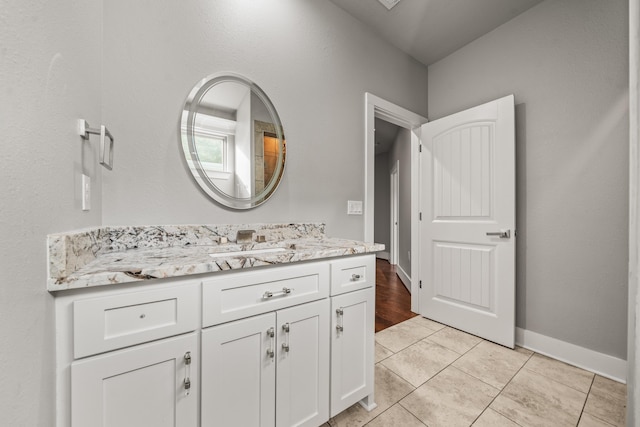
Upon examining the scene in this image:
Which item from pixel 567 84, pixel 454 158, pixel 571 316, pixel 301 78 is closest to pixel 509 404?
pixel 571 316

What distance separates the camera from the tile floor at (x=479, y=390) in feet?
4.13

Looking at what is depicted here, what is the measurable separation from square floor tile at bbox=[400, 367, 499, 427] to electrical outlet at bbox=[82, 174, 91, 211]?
5.96 feet

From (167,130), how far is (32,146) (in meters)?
0.71

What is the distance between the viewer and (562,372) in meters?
1.65

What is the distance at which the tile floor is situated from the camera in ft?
4.13

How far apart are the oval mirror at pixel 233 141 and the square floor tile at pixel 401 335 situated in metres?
1.57

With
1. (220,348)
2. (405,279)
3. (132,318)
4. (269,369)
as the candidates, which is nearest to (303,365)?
(269,369)

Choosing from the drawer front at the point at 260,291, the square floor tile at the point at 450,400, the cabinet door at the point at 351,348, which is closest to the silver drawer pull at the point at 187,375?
the drawer front at the point at 260,291

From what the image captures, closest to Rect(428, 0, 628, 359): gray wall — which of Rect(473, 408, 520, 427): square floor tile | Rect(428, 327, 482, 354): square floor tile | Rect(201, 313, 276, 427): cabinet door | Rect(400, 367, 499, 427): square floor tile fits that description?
Rect(428, 327, 482, 354): square floor tile

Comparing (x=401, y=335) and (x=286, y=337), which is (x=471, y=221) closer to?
(x=401, y=335)

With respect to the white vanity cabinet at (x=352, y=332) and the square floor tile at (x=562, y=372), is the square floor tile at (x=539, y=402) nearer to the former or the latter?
the square floor tile at (x=562, y=372)

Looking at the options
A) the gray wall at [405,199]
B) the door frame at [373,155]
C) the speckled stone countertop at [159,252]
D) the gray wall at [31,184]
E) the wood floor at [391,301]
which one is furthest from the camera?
A: the gray wall at [405,199]

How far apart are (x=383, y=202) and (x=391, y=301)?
331 centimetres

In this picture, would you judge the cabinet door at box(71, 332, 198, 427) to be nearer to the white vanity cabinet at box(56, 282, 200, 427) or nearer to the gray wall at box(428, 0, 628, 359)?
the white vanity cabinet at box(56, 282, 200, 427)
